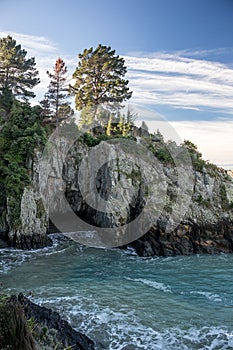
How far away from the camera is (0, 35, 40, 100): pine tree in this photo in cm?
3485

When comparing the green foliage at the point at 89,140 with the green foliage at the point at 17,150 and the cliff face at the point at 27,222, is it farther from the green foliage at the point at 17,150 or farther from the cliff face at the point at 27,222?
the cliff face at the point at 27,222

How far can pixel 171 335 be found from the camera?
1145cm

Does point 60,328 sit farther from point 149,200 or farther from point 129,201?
point 149,200

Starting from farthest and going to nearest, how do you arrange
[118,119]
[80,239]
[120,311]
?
[118,119] → [80,239] → [120,311]

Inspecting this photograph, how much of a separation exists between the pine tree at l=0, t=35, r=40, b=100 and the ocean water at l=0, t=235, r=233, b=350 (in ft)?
71.0

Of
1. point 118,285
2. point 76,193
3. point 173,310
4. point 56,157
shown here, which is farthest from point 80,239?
point 173,310

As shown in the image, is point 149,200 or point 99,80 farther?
point 99,80

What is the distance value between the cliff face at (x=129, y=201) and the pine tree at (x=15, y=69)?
1267cm

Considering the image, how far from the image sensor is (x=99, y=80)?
37.1 meters

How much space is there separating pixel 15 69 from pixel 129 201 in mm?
22029

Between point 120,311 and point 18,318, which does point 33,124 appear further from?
point 18,318

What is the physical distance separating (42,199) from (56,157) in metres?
4.39

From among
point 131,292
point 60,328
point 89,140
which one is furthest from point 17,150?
point 60,328

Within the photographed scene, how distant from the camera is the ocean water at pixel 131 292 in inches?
452
